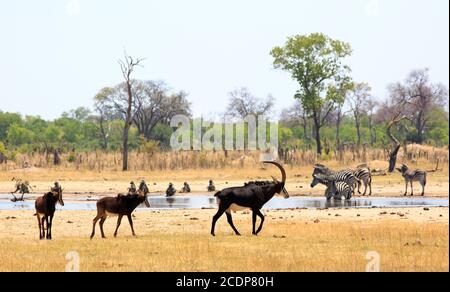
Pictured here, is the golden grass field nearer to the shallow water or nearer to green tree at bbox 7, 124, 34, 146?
the shallow water

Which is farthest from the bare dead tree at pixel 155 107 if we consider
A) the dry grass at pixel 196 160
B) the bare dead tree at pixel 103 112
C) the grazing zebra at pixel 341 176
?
the grazing zebra at pixel 341 176

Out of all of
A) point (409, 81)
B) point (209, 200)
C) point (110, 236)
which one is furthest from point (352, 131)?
point (110, 236)

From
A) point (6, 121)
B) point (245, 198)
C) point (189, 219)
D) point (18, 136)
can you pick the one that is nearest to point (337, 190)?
point (189, 219)

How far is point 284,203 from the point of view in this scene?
3152 centimetres

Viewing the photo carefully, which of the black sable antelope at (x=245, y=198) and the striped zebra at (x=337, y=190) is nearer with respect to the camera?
the black sable antelope at (x=245, y=198)

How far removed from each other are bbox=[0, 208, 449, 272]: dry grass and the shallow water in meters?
5.00

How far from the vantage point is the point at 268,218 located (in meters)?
24.1

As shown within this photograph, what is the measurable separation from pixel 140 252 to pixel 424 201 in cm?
1724

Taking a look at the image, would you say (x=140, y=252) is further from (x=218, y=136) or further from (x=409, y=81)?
(x=409, y=81)

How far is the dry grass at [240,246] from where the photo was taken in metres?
14.8

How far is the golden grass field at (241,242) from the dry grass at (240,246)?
17 mm

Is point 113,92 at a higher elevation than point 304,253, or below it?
higher

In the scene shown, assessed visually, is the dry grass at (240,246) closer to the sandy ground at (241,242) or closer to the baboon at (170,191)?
the sandy ground at (241,242)

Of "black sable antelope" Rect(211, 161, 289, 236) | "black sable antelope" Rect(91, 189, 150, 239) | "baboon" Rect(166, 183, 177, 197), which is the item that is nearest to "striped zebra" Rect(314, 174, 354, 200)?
"baboon" Rect(166, 183, 177, 197)
